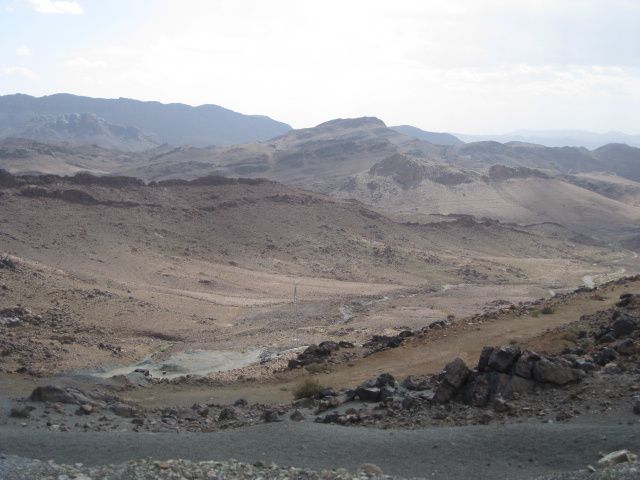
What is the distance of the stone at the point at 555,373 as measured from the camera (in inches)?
500

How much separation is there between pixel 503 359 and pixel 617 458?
4044 millimetres

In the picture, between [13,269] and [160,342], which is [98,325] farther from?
[13,269]

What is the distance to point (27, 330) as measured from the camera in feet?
85.5

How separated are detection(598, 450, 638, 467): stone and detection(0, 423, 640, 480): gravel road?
0.40m

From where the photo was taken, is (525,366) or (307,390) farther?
(307,390)

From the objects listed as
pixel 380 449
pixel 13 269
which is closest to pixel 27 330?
pixel 13 269

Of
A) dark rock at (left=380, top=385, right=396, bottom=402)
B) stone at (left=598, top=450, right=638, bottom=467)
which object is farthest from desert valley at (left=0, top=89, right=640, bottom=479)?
dark rock at (left=380, top=385, right=396, bottom=402)

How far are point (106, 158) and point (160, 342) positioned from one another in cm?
13474

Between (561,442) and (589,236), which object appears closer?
(561,442)

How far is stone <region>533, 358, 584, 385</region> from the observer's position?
12703 mm

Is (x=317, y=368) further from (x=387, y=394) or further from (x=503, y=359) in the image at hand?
(x=503, y=359)

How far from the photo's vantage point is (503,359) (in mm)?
13258

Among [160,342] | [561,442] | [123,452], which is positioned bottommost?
[160,342]

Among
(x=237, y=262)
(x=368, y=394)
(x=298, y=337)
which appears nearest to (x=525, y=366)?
(x=368, y=394)
